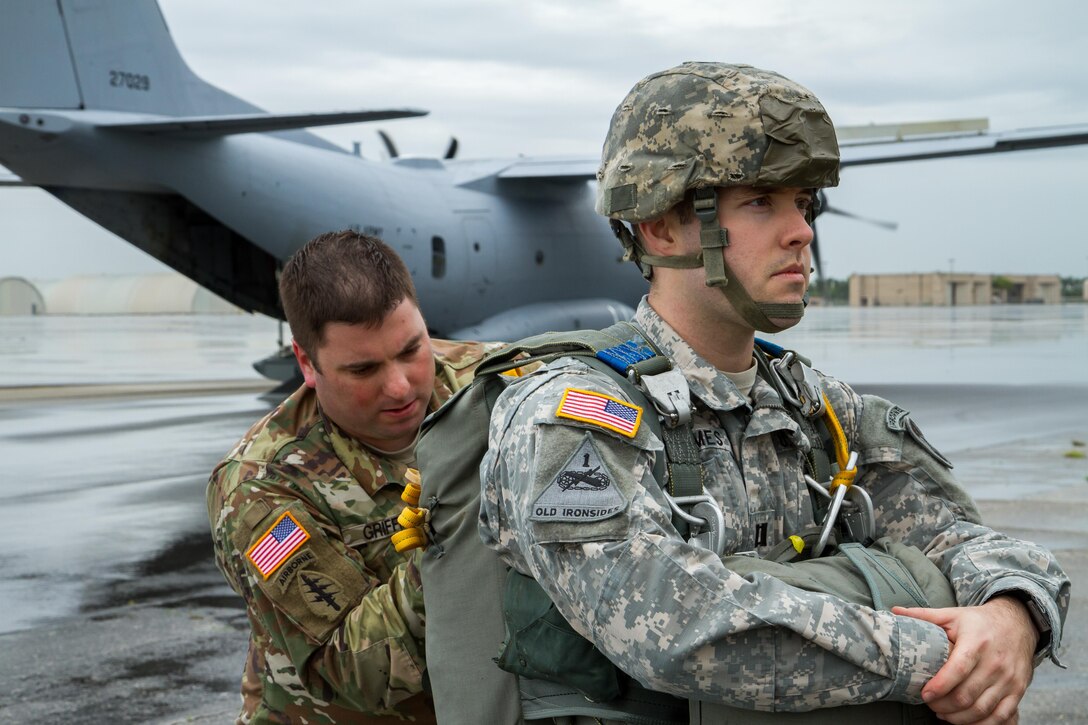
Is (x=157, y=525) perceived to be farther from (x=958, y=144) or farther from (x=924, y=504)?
(x=958, y=144)

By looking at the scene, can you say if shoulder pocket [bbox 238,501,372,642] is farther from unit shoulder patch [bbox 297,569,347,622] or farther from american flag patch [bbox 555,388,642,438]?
american flag patch [bbox 555,388,642,438]

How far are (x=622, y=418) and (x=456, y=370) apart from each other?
131 cm

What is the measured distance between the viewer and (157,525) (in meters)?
8.73

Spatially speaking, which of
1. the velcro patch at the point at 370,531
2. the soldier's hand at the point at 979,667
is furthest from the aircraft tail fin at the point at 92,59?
the soldier's hand at the point at 979,667

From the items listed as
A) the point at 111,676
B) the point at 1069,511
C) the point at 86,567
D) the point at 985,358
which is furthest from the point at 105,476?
the point at 985,358

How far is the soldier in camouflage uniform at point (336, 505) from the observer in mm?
2441

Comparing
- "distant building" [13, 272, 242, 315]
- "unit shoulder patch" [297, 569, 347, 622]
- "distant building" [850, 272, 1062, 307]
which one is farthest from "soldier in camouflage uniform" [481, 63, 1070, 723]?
"distant building" [850, 272, 1062, 307]

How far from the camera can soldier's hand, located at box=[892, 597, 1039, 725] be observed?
1783mm

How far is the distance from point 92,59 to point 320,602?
13125 millimetres

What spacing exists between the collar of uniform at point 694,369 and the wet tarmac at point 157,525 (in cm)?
321

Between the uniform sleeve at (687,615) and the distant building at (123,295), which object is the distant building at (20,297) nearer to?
the distant building at (123,295)

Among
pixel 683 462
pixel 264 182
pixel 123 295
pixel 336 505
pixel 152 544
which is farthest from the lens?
pixel 123 295

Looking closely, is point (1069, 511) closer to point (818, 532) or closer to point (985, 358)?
point (818, 532)

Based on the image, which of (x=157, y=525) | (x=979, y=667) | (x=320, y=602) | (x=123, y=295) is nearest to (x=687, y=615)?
(x=979, y=667)
